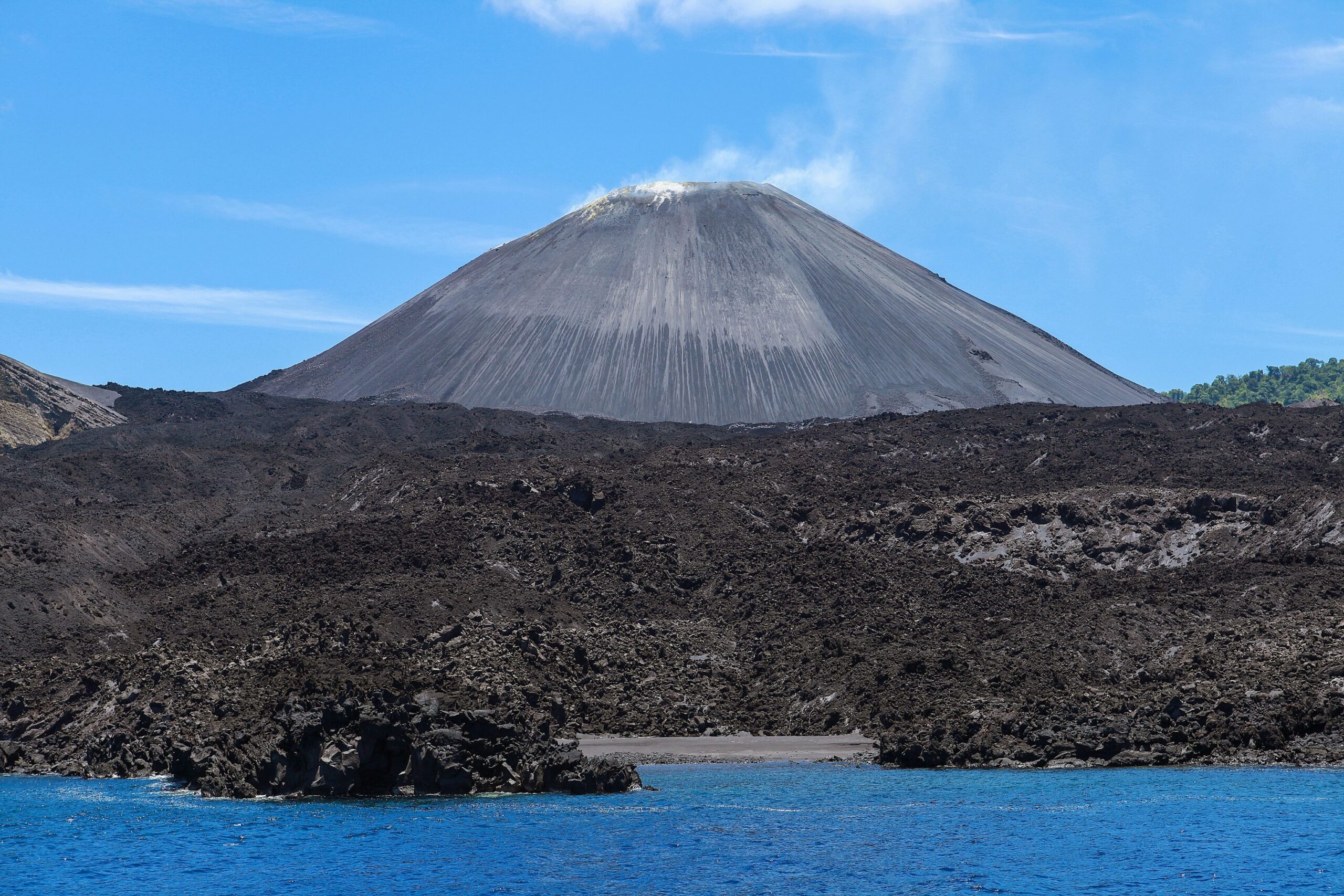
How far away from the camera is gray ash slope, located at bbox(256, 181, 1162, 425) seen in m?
124

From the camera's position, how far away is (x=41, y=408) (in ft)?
407

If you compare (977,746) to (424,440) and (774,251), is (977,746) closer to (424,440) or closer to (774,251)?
(424,440)

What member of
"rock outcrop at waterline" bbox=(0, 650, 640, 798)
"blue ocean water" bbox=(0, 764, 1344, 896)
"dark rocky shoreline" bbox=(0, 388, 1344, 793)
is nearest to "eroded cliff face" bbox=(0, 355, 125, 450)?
"dark rocky shoreline" bbox=(0, 388, 1344, 793)

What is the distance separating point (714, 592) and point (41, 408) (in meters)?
75.6

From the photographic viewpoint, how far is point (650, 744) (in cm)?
5656

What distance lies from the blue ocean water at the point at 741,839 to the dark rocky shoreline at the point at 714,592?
3.98m

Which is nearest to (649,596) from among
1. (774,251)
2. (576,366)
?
(576,366)

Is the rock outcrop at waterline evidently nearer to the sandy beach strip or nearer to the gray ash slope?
the sandy beach strip

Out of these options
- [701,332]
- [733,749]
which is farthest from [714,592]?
[701,332]

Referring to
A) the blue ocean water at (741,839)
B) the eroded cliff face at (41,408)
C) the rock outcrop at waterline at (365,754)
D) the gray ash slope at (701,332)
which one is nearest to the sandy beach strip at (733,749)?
the blue ocean water at (741,839)

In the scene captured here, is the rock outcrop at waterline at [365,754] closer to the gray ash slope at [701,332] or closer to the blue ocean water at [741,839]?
the blue ocean water at [741,839]

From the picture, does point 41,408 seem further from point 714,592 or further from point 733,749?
point 733,749

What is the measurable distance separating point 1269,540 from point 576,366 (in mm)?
71218

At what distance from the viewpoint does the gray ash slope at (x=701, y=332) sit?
12419 cm
